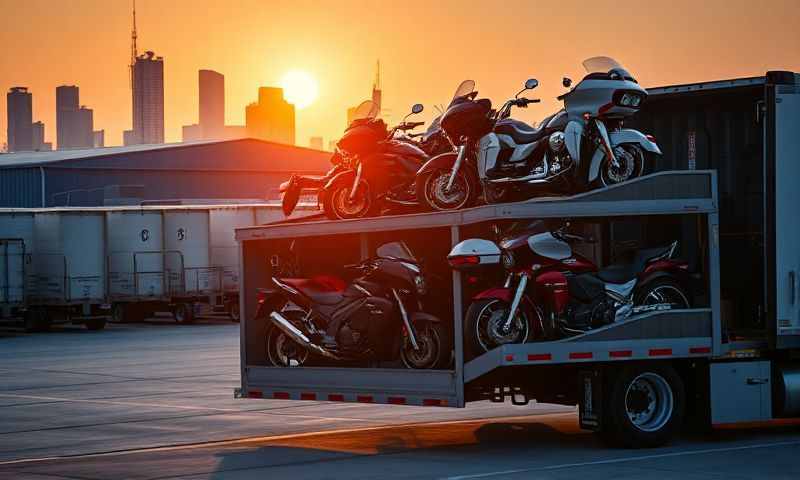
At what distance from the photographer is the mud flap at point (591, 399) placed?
12.9 m

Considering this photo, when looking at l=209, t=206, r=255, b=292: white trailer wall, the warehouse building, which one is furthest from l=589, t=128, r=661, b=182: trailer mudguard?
the warehouse building

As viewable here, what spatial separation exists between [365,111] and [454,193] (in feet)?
6.55

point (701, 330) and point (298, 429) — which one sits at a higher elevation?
point (701, 330)

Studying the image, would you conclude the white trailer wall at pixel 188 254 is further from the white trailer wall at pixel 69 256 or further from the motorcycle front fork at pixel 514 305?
the motorcycle front fork at pixel 514 305

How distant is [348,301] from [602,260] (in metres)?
2.54

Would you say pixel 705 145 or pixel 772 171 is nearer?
pixel 772 171

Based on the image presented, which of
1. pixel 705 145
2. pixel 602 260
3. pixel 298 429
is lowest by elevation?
pixel 298 429

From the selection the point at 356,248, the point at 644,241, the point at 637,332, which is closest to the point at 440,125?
the point at 356,248

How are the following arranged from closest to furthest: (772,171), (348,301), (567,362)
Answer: (567,362) < (772,171) < (348,301)

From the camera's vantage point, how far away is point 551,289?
12.9 metres

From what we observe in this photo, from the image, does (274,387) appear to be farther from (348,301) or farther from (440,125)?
(440,125)

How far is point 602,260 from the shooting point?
14180mm

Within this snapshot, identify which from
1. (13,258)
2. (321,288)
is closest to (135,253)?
(13,258)

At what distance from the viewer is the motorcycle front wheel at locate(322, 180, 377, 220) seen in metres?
15.5
